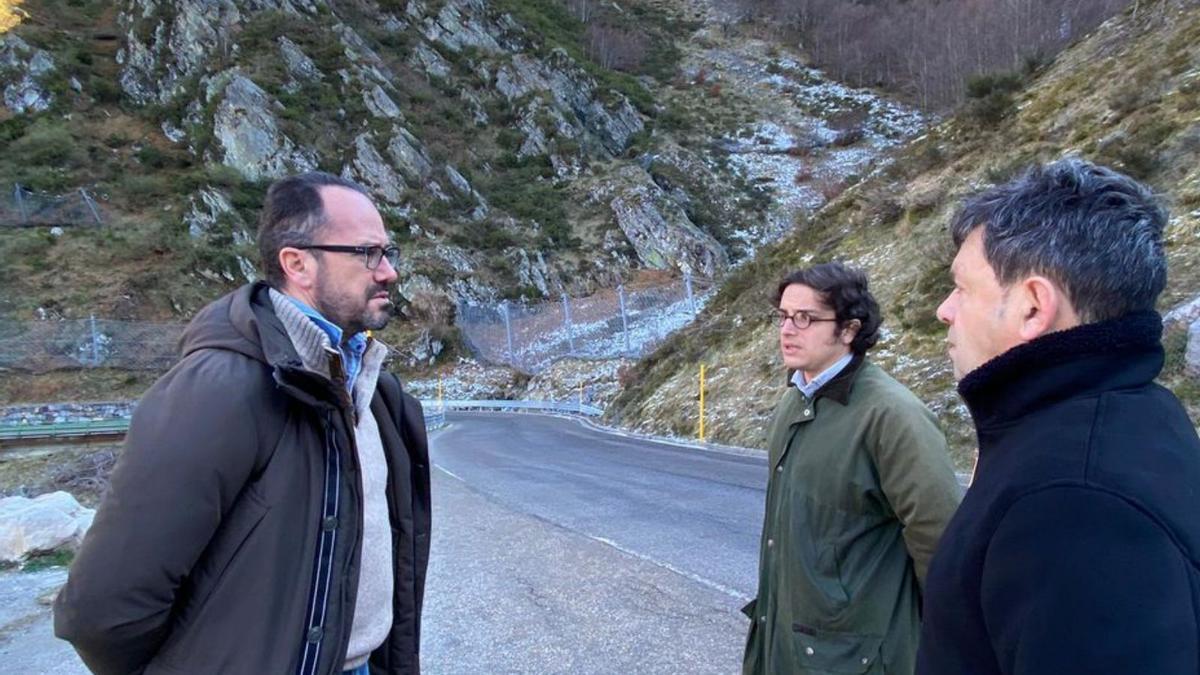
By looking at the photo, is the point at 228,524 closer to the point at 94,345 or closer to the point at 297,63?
the point at 94,345

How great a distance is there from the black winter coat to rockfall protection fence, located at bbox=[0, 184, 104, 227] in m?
44.7

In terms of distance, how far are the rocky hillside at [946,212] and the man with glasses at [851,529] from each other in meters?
7.36

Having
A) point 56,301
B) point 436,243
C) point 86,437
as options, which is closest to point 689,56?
point 436,243

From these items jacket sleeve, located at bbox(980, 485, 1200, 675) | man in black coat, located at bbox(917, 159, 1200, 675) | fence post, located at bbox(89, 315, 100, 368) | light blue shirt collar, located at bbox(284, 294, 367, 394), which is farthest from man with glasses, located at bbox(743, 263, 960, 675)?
fence post, located at bbox(89, 315, 100, 368)

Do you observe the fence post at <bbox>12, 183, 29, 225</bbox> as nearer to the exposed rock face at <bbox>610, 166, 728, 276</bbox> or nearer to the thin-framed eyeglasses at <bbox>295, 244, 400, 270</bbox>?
the exposed rock face at <bbox>610, 166, 728, 276</bbox>

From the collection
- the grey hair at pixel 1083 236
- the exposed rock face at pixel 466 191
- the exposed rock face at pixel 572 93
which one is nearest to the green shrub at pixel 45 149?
the exposed rock face at pixel 466 191

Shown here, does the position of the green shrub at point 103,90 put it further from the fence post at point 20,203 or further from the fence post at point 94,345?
the fence post at point 94,345

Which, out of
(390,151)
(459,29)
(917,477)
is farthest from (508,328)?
(917,477)

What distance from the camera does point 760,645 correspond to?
2.51m

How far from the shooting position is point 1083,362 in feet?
3.81

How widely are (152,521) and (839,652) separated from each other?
6.18 feet

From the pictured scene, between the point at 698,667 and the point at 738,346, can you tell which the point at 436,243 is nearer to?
the point at 738,346

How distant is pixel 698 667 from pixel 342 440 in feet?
9.10

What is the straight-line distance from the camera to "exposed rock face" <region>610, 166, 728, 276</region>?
4600 centimetres
